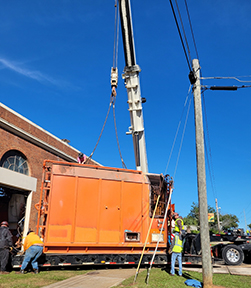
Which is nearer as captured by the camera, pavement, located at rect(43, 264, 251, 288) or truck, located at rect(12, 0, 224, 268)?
pavement, located at rect(43, 264, 251, 288)

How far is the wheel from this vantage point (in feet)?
40.2

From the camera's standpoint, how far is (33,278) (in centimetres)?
831

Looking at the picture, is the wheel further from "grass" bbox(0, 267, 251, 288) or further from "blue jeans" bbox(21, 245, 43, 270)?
"blue jeans" bbox(21, 245, 43, 270)

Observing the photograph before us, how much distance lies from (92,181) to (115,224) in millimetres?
1658

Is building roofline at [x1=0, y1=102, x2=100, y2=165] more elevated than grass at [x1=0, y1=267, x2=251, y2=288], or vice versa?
building roofline at [x1=0, y1=102, x2=100, y2=165]

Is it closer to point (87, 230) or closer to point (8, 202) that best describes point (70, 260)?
point (87, 230)

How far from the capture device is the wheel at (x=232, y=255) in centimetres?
1224

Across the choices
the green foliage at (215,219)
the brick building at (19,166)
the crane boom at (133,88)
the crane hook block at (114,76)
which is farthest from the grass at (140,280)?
the green foliage at (215,219)

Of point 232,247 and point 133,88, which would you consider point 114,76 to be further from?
point 232,247

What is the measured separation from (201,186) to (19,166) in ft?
41.9

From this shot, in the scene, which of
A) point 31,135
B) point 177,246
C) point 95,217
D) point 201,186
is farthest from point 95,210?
point 31,135

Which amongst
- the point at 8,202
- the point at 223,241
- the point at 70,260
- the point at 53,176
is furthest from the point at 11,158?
the point at 223,241

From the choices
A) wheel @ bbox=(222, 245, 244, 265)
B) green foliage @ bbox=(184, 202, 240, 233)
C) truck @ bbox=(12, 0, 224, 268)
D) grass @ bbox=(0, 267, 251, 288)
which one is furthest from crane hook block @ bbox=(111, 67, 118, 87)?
green foliage @ bbox=(184, 202, 240, 233)

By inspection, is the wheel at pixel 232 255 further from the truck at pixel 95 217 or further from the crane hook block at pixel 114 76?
the crane hook block at pixel 114 76
